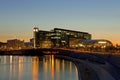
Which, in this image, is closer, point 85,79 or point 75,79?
point 85,79

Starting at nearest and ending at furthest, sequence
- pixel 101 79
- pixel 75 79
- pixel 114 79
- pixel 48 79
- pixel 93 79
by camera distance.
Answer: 1. pixel 114 79
2. pixel 101 79
3. pixel 93 79
4. pixel 75 79
5. pixel 48 79

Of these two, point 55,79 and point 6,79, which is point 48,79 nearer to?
point 55,79

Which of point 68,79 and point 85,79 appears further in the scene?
point 68,79

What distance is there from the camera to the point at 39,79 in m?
65.1

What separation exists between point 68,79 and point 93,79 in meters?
16.9

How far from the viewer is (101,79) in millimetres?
42469

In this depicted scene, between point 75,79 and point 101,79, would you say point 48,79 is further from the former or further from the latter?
point 101,79

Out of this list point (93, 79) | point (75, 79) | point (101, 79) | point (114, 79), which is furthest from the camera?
point (75, 79)

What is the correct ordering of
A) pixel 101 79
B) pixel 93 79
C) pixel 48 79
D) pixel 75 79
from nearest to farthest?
1. pixel 101 79
2. pixel 93 79
3. pixel 75 79
4. pixel 48 79

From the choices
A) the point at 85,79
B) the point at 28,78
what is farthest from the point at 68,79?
the point at 85,79

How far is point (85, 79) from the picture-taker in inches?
1885

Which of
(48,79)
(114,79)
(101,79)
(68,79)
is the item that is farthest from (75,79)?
(114,79)

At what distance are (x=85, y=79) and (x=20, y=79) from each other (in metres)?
21.4

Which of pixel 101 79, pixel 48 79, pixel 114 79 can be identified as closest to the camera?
pixel 114 79
